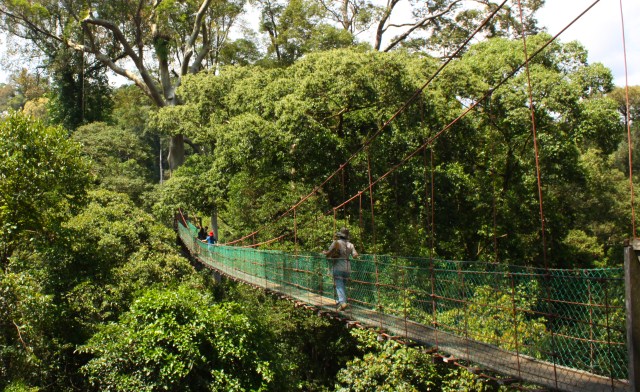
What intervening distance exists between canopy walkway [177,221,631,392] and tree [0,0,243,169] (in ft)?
27.2

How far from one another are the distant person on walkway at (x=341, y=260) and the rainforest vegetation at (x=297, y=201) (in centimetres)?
63

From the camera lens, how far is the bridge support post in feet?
6.55

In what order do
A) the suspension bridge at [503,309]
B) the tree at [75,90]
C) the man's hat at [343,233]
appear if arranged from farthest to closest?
the tree at [75,90]
the man's hat at [343,233]
the suspension bridge at [503,309]

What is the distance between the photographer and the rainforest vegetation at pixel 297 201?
634 cm

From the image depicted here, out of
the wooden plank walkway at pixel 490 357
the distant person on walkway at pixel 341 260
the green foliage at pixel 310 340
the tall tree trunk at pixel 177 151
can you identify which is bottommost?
the green foliage at pixel 310 340

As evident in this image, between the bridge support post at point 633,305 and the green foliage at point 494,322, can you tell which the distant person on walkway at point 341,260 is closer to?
the green foliage at point 494,322

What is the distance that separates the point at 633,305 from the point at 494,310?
2.50 meters

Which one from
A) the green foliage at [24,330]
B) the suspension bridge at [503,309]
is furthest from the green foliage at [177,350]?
the suspension bridge at [503,309]

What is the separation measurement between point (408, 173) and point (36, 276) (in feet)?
15.7

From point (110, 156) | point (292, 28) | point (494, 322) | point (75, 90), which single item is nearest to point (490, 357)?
point (494, 322)

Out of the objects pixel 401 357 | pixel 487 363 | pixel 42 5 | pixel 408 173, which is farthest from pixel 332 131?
pixel 42 5

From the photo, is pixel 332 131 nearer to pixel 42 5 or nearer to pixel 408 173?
pixel 408 173

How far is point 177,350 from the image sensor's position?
6211 millimetres

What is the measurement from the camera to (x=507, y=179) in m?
9.27
